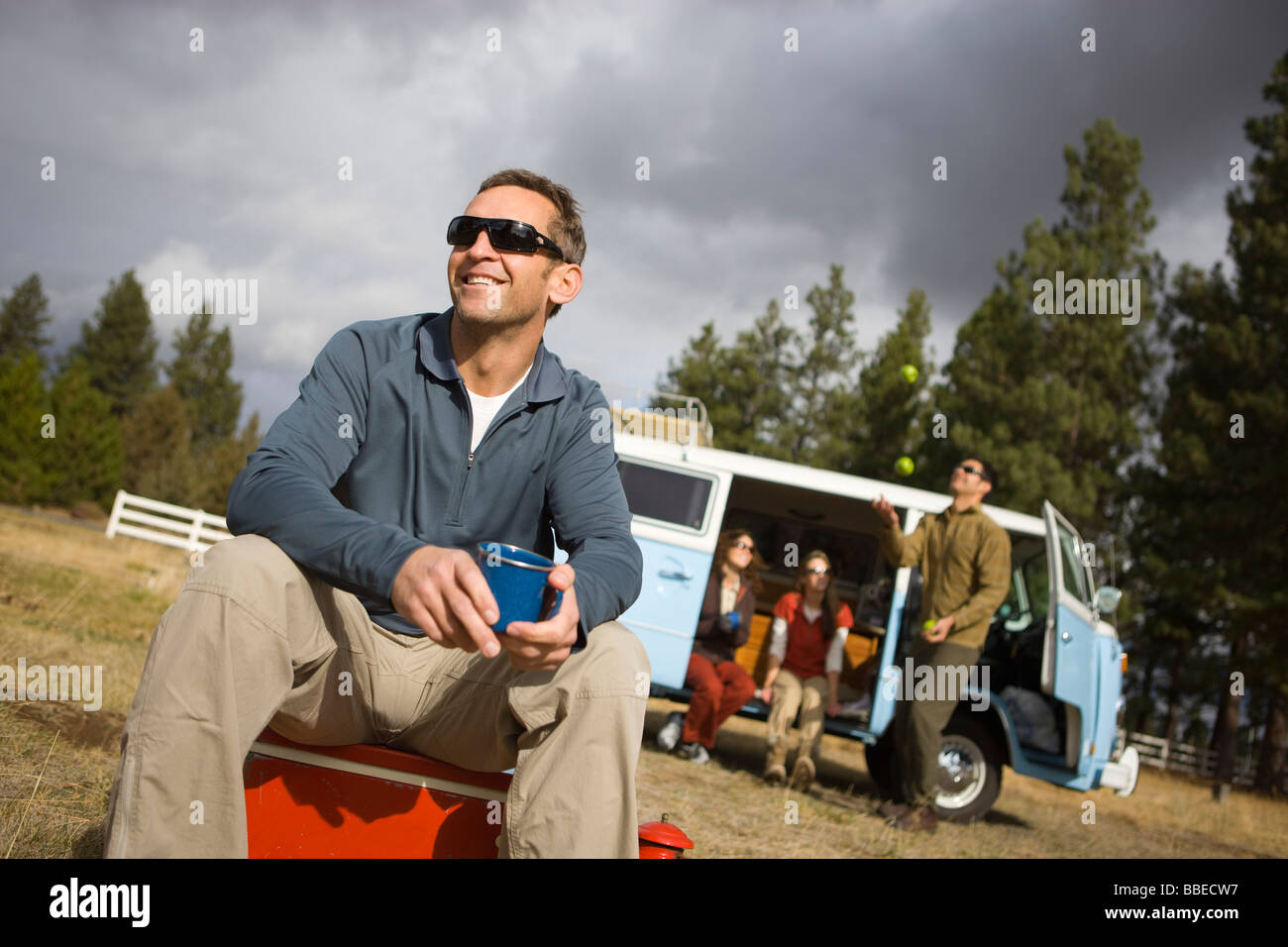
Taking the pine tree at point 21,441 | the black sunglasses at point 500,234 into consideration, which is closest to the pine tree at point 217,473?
the pine tree at point 21,441

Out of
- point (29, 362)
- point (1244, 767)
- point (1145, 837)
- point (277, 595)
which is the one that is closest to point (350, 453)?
point (277, 595)

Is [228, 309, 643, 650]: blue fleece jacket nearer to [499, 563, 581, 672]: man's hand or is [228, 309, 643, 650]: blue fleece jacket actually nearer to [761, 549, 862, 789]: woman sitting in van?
[499, 563, 581, 672]: man's hand

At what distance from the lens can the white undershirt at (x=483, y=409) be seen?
6.61 feet

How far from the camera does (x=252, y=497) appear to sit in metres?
1.62

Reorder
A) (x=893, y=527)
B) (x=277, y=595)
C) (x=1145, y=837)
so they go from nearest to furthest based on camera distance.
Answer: (x=277, y=595), (x=893, y=527), (x=1145, y=837)

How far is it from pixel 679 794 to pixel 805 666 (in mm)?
1840

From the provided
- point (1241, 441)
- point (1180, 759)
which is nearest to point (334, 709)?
point (1241, 441)

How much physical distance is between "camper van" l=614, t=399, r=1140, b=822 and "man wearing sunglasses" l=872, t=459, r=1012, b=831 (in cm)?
60

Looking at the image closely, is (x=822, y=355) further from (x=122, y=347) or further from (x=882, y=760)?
(x=122, y=347)

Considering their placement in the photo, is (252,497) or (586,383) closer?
(252,497)

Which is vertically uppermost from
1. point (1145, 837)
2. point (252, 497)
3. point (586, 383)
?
point (586, 383)

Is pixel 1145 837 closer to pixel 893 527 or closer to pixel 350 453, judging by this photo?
pixel 893 527

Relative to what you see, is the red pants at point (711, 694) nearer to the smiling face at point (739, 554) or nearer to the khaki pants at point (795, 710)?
the khaki pants at point (795, 710)
